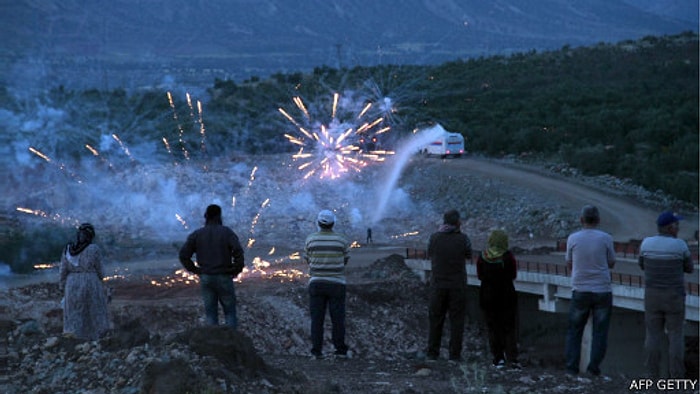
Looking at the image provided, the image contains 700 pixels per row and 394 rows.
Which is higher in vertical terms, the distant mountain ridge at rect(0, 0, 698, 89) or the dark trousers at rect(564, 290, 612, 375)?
the distant mountain ridge at rect(0, 0, 698, 89)

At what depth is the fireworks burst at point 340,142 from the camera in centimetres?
3675

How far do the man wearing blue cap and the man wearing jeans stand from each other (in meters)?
0.43

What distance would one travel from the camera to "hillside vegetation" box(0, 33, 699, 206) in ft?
139

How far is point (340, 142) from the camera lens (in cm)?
3662

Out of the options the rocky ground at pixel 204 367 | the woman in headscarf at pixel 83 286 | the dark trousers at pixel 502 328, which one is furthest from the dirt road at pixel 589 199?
the woman in headscarf at pixel 83 286

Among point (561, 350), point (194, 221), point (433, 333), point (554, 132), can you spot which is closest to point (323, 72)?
point (554, 132)

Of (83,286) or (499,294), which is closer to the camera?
(83,286)

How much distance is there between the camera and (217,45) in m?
105

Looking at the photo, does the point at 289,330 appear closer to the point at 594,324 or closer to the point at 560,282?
the point at 560,282

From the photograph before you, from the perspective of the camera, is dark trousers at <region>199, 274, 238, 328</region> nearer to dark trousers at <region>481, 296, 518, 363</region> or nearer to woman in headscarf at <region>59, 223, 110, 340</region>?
woman in headscarf at <region>59, 223, 110, 340</region>

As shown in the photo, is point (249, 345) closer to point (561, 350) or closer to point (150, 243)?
point (561, 350)

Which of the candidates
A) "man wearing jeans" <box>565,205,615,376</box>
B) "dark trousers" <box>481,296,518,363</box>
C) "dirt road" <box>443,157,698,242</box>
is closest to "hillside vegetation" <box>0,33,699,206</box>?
"dirt road" <box>443,157,698,242</box>

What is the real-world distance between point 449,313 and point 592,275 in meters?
1.99

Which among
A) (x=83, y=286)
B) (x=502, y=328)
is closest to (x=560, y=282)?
(x=502, y=328)
